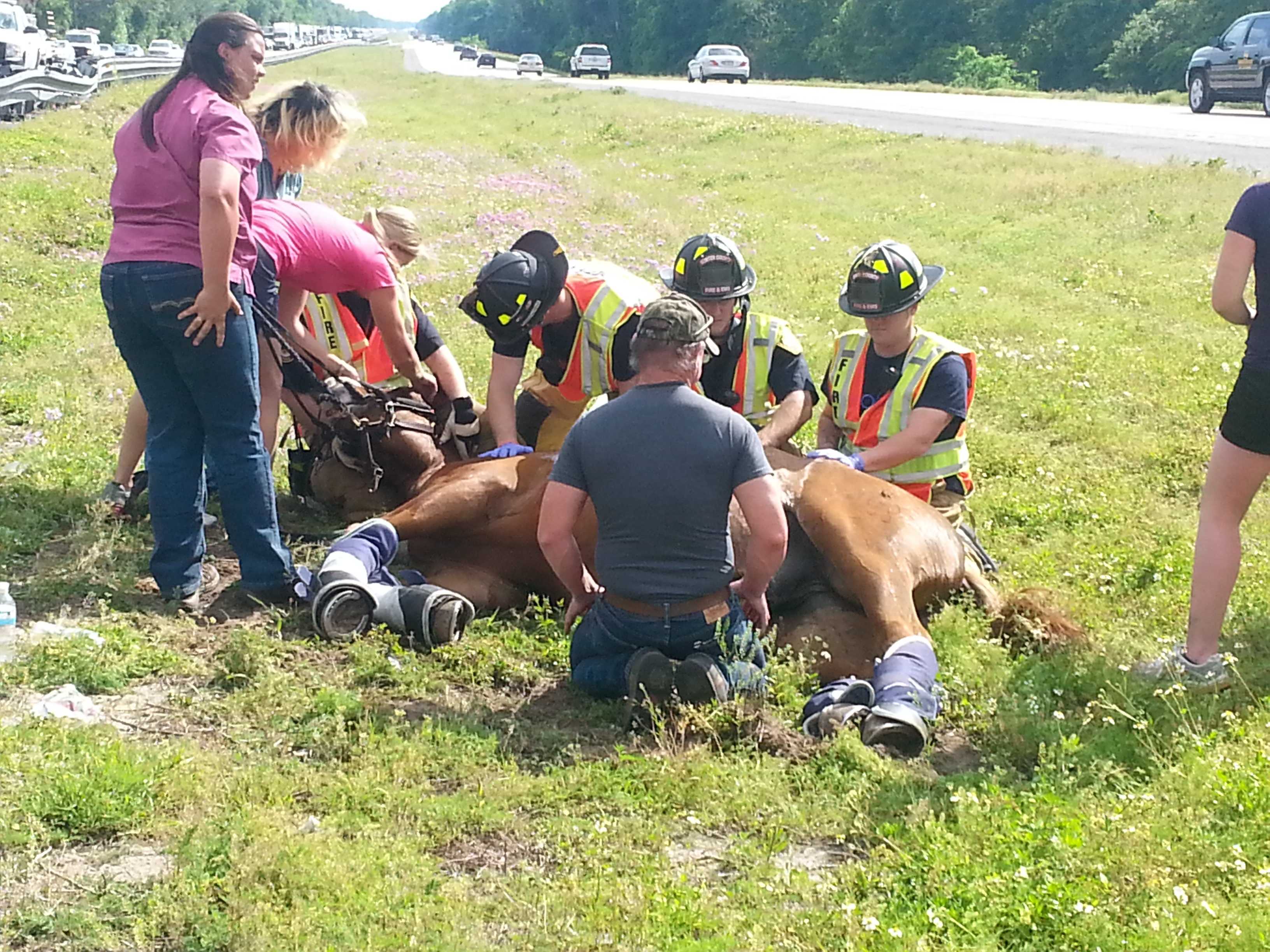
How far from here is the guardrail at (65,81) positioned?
2653 centimetres

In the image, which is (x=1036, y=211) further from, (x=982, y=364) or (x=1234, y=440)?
(x=1234, y=440)

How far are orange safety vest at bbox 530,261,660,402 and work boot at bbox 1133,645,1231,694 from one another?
8.48ft

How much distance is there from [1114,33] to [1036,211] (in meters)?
42.8

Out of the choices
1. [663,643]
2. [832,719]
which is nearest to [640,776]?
[663,643]

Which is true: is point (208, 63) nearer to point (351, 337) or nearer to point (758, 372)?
point (351, 337)

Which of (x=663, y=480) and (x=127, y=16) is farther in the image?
(x=127, y=16)

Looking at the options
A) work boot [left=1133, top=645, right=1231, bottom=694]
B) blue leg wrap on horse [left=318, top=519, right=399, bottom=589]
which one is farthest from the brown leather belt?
work boot [left=1133, top=645, right=1231, bottom=694]

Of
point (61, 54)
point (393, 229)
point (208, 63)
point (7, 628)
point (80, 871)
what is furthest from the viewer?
point (61, 54)

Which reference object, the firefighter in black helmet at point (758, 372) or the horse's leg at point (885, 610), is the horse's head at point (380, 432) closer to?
the firefighter in black helmet at point (758, 372)

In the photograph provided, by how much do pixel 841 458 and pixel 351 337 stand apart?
2.73 metres

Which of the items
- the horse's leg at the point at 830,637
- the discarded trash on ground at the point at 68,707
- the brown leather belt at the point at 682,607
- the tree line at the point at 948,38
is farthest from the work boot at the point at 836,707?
the tree line at the point at 948,38

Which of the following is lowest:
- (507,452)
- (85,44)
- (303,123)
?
(85,44)

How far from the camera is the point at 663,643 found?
14.4 ft

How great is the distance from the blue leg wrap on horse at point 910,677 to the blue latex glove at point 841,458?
39.6 inches
